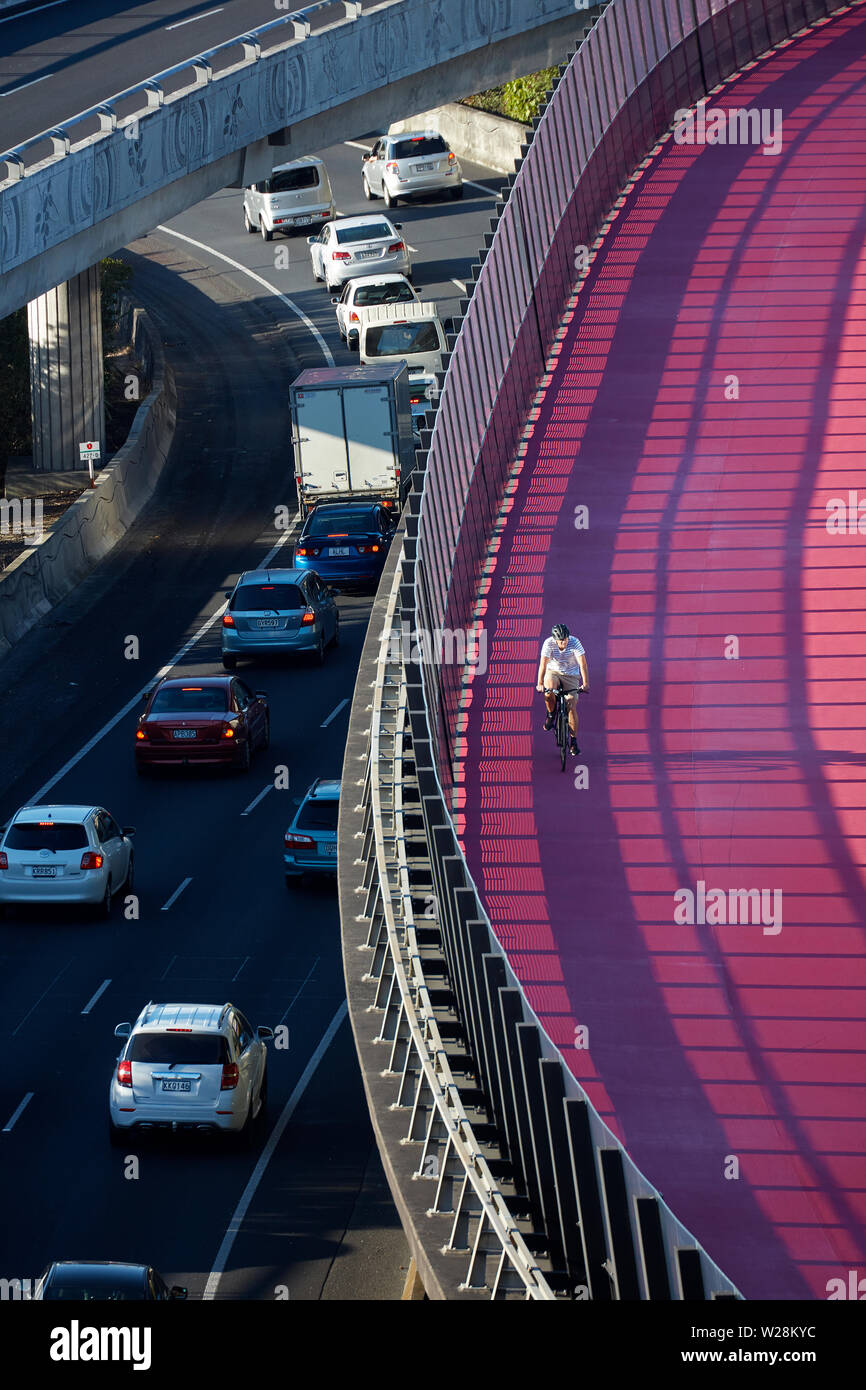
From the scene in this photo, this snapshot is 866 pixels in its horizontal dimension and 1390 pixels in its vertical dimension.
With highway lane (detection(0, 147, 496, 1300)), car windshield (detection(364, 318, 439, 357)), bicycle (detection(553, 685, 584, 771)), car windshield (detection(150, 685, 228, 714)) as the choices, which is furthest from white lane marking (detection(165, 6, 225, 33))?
bicycle (detection(553, 685, 584, 771))

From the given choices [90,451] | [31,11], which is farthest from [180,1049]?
[31,11]

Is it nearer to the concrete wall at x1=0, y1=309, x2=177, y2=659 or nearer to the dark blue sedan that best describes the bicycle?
the concrete wall at x1=0, y1=309, x2=177, y2=659

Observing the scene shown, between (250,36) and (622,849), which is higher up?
(250,36)

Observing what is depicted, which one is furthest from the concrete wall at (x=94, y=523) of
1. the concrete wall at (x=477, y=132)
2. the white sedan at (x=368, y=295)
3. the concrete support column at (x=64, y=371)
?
the concrete wall at (x=477, y=132)

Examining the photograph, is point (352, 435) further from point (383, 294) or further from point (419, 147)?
point (419, 147)
